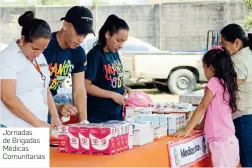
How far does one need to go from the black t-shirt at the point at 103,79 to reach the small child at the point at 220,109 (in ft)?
1.95

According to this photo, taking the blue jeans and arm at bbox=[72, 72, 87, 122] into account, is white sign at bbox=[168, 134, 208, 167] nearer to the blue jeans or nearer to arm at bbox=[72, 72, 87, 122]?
the blue jeans

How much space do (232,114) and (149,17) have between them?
10572 millimetres

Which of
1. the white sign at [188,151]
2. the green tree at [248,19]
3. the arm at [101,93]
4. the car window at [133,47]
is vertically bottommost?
the white sign at [188,151]

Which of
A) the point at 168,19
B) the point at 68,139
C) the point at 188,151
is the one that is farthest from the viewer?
the point at 168,19

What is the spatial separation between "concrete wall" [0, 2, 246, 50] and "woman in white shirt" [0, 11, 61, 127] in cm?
1073

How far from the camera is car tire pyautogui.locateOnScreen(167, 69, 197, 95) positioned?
37.8ft

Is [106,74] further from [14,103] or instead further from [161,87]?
[161,87]

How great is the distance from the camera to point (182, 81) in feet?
38.3

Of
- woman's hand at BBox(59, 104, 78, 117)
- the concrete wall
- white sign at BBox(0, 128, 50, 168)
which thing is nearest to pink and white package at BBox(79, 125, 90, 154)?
white sign at BBox(0, 128, 50, 168)

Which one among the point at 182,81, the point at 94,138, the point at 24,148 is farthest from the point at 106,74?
the point at 182,81

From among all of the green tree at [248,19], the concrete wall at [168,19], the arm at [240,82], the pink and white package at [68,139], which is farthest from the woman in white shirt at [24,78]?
the concrete wall at [168,19]

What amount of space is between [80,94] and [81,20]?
59 centimetres

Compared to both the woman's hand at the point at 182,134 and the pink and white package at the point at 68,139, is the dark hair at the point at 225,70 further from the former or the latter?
the pink and white package at the point at 68,139

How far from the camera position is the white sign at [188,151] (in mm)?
3021
